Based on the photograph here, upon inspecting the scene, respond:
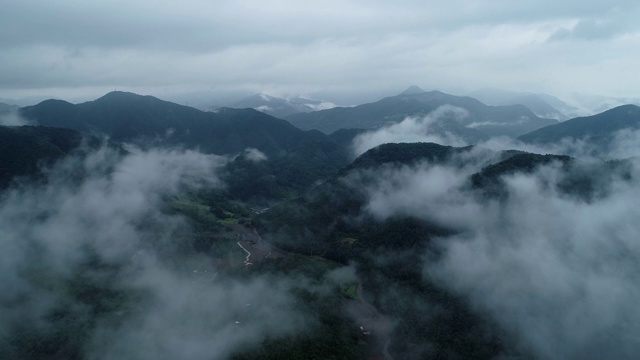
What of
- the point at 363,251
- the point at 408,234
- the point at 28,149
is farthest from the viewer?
the point at 28,149

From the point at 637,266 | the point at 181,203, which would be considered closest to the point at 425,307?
the point at 637,266

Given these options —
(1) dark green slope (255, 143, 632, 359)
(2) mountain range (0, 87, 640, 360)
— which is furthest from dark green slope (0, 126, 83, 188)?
(1) dark green slope (255, 143, 632, 359)

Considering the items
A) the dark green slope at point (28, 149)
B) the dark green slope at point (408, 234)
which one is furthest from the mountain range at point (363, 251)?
the dark green slope at point (28, 149)

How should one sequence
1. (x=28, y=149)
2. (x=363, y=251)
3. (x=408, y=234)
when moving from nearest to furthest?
(x=408, y=234), (x=363, y=251), (x=28, y=149)

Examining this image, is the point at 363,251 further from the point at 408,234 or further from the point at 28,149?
the point at 28,149

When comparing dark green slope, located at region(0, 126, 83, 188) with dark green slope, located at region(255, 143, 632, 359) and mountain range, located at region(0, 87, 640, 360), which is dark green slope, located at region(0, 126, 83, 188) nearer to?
mountain range, located at region(0, 87, 640, 360)

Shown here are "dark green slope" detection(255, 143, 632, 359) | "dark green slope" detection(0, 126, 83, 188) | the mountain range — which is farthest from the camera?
"dark green slope" detection(0, 126, 83, 188)

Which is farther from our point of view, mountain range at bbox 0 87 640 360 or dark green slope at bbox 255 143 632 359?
mountain range at bbox 0 87 640 360

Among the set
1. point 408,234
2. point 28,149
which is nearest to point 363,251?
point 408,234

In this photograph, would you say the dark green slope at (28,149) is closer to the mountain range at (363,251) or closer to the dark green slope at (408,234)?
the mountain range at (363,251)

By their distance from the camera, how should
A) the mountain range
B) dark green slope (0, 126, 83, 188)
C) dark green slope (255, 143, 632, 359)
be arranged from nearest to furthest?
1. dark green slope (255, 143, 632, 359)
2. the mountain range
3. dark green slope (0, 126, 83, 188)

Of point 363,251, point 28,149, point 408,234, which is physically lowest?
point 363,251
